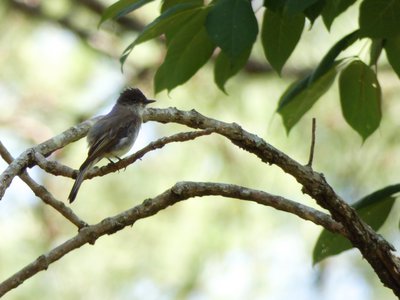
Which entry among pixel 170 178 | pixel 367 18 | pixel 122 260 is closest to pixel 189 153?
pixel 170 178

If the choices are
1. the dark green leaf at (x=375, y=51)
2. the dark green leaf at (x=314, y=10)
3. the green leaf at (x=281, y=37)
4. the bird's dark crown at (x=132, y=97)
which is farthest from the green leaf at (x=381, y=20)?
the bird's dark crown at (x=132, y=97)

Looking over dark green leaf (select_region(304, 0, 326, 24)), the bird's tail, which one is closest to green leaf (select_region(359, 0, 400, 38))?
dark green leaf (select_region(304, 0, 326, 24))

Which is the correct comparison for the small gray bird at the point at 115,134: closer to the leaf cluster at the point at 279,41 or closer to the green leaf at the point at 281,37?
the leaf cluster at the point at 279,41

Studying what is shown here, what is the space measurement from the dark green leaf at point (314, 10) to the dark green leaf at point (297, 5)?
18 centimetres

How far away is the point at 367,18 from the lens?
234cm

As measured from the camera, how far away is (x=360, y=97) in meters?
2.76

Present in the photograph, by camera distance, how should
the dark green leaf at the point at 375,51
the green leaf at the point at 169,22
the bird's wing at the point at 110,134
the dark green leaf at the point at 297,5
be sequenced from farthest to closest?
the bird's wing at the point at 110,134 < the dark green leaf at the point at 375,51 < the green leaf at the point at 169,22 < the dark green leaf at the point at 297,5

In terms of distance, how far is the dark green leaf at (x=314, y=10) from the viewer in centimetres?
232

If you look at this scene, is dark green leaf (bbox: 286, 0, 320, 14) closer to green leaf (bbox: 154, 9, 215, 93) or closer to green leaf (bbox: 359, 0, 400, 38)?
green leaf (bbox: 359, 0, 400, 38)

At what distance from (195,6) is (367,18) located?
0.49 metres

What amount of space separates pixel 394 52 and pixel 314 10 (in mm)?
375

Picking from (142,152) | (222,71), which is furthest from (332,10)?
(142,152)

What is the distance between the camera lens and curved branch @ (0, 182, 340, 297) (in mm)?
2297

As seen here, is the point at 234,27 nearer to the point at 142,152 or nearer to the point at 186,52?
the point at 186,52
